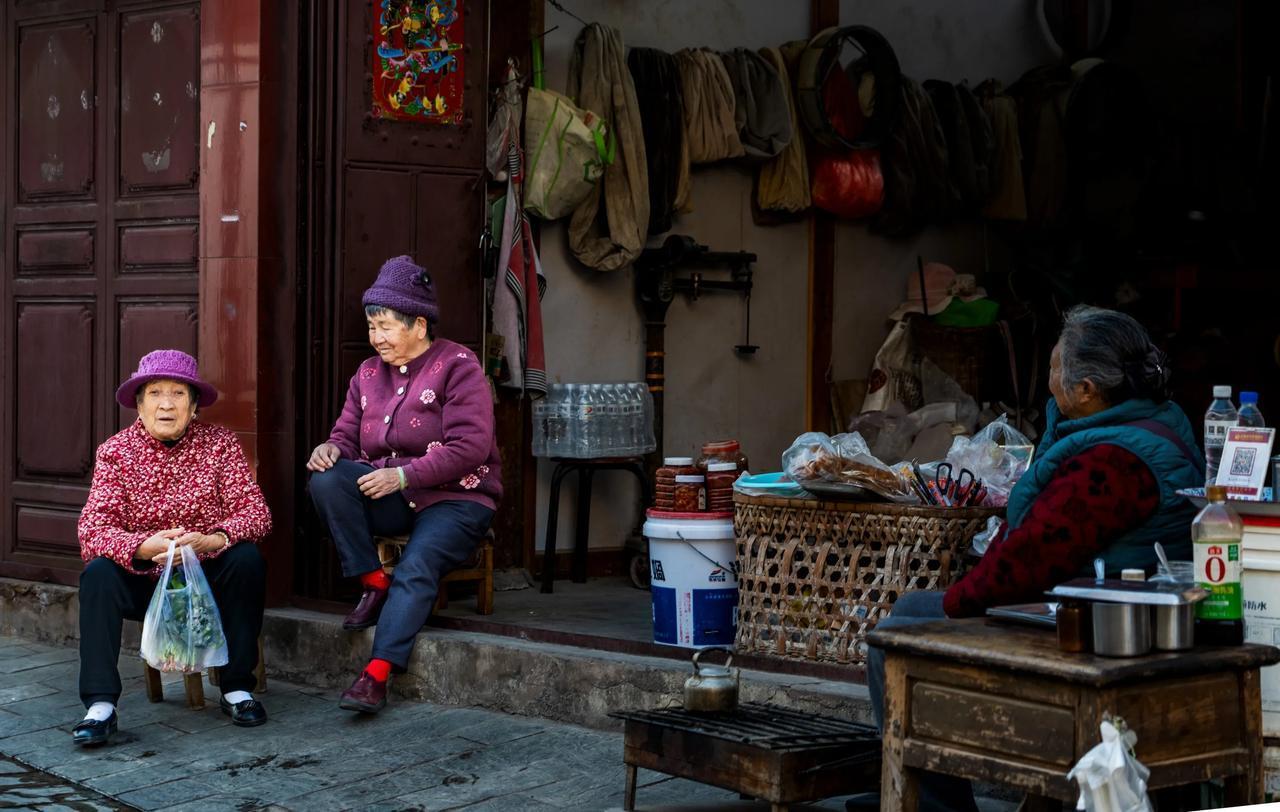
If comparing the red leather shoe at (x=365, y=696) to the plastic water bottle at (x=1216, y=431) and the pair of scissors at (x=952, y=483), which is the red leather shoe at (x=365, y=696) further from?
the plastic water bottle at (x=1216, y=431)

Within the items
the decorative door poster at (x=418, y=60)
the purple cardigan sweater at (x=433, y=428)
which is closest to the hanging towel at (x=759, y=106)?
the decorative door poster at (x=418, y=60)

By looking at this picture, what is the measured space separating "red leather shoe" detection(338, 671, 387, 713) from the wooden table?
2.72 metres

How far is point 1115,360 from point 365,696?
10.1 ft

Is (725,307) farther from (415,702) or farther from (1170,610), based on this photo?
(1170,610)

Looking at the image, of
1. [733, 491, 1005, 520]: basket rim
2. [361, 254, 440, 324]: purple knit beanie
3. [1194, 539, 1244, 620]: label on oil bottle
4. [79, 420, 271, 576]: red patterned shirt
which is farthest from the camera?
[361, 254, 440, 324]: purple knit beanie

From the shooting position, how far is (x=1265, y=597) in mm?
3779

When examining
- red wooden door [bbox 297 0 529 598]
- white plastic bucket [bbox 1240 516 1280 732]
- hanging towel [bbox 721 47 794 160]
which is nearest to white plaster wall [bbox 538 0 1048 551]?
hanging towel [bbox 721 47 794 160]

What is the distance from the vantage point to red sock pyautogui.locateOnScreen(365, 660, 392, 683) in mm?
6059

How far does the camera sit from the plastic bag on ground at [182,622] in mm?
5965

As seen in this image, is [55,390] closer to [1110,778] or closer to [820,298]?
[820,298]

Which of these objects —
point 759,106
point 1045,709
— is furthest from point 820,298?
point 1045,709

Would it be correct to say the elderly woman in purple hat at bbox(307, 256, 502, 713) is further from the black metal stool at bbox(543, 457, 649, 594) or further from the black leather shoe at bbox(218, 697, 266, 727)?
the black metal stool at bbox(543, 457, 649, 594)

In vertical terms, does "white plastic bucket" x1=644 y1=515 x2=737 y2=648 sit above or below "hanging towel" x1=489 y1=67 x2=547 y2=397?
below

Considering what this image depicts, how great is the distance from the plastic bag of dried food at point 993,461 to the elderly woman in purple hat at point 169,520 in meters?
2.60
